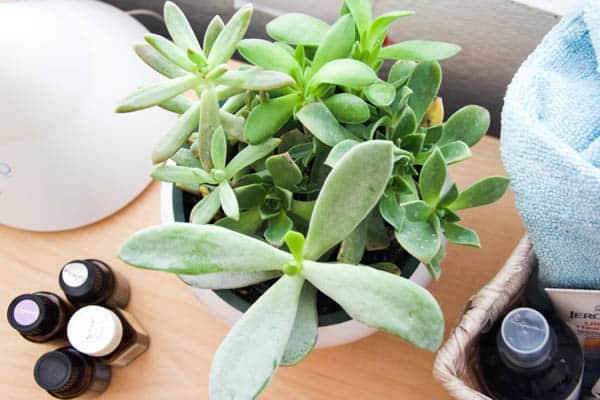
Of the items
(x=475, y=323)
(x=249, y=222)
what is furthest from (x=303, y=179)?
(x=475, y=323)

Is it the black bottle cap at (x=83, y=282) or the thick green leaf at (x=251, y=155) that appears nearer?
the thick green leaf at (x=251, y=155)

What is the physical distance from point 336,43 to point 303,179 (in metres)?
0.10

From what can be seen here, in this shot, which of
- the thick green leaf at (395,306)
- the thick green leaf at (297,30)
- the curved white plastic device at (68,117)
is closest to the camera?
the thick green leaf at (395,306)

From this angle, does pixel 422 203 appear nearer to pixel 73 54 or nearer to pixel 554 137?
pixel 554 137

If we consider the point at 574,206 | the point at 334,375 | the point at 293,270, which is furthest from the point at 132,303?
the point at 574,206

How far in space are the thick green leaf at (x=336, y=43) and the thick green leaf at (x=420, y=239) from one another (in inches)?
4.7

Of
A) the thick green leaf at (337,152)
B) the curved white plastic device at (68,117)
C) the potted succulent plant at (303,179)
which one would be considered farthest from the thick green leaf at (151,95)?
the curved white plastic device at (68,117)

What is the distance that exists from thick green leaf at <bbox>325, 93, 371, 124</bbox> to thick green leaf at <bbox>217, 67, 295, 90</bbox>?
42mm

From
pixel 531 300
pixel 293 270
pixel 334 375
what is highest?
pixel 293 270

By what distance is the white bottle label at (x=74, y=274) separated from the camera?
2.01ft

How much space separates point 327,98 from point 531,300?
27cm

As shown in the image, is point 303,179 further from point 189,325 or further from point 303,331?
point 189,325

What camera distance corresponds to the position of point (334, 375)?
0.63m

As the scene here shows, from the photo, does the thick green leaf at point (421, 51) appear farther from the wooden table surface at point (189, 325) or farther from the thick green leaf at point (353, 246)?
the wooden table surface at point (189, 325)
